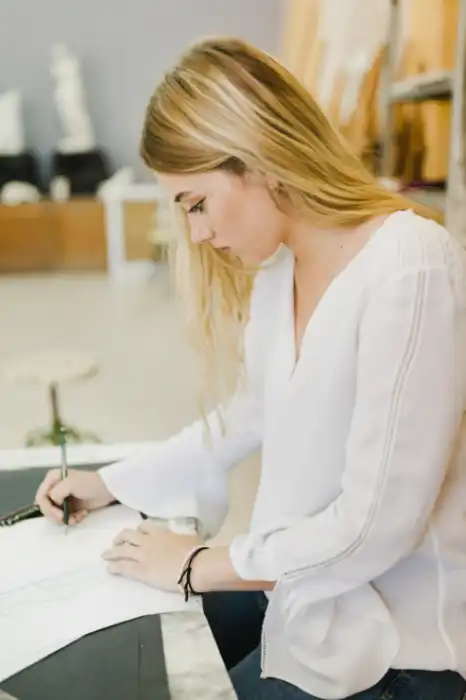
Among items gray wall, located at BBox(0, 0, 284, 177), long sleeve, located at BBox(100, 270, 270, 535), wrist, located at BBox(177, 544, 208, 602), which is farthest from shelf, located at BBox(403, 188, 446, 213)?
gray wall, located at BBox(0, 0, 284, 177)

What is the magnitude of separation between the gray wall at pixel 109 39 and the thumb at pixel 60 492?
14.4ft

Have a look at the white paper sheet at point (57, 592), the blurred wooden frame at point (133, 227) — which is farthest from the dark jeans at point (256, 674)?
the blurred wooden frame at point (133, 227)

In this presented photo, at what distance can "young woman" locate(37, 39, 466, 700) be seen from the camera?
62cm

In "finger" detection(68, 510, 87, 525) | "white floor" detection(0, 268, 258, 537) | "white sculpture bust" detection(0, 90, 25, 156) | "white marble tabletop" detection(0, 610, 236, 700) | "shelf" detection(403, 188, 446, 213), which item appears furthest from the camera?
"white sculpture bust" detection(0, 90, 25, 156)

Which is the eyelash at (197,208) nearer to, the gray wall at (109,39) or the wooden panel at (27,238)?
the wooden panel at (27,238)

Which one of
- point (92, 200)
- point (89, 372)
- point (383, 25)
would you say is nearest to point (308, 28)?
point (383, 25)

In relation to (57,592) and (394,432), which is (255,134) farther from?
(57,592)

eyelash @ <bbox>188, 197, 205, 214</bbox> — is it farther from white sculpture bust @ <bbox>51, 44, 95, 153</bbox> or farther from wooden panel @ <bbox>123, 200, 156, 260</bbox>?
white sculpture bust @ <bbox>51, 44, 95, 153</bbox>

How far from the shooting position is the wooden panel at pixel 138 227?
14.9 ft

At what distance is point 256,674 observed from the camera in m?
0.71

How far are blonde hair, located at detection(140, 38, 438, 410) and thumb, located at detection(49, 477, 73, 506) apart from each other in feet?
1.11

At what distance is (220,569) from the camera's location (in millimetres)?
692

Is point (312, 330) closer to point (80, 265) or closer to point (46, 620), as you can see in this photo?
point (46, 620)

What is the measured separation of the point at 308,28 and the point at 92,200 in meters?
1.61
